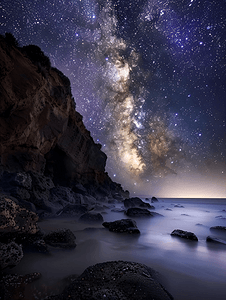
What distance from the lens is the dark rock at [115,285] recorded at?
1.37 metres

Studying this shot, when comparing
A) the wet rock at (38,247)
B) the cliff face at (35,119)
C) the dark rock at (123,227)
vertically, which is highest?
the cliff face at (35,119)

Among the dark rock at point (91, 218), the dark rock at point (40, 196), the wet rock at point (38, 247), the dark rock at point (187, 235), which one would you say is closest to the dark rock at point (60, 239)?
the wet rock at point (38, 247)

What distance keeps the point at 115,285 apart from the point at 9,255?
143cm

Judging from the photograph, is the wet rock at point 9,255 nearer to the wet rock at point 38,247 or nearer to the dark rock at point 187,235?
the wet rock at point 38,247

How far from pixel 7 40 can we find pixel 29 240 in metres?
10.8

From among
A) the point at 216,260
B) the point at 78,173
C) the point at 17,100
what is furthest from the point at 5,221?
the point at 78,173

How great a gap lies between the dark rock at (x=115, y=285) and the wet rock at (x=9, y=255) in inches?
32.7

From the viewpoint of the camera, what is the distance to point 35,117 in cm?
1047

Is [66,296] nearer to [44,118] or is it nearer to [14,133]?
[14,133]

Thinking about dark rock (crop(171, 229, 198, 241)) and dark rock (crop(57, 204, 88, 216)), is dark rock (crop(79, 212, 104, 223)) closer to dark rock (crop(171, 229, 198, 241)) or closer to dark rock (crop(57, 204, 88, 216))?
dark rock (crop(57, 204, 88, 216))

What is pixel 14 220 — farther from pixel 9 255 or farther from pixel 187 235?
pixel 187 235

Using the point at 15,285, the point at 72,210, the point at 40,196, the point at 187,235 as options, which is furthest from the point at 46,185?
the point at 187,235

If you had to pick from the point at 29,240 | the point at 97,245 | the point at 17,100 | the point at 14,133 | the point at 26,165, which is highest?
the point at 17,100

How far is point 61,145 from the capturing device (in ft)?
48.7
